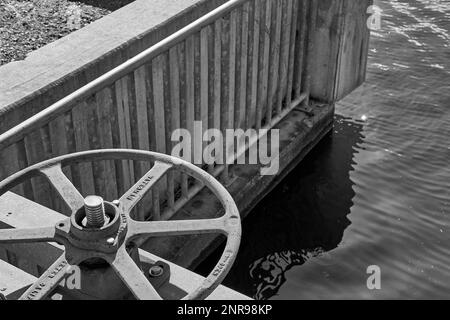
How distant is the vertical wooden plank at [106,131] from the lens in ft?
16.5

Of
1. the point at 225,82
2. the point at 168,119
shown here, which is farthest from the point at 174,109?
the point at 225,82

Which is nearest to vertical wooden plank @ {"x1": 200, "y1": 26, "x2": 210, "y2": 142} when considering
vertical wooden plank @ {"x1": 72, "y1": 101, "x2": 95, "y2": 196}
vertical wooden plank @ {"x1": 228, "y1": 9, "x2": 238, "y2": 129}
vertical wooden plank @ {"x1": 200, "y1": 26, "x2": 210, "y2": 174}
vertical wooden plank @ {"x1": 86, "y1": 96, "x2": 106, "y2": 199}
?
vertical wooden plank @ {"x1": 200, "y1": 26, "x2": 210, "y2": 174}

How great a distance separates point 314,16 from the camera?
25.0ft

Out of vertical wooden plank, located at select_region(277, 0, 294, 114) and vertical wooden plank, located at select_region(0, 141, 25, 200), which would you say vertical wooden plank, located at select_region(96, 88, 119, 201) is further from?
vertical wooden plank, located at select_region(277, 0, 294, 114)

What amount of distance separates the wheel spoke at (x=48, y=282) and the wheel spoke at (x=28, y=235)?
0.17 m

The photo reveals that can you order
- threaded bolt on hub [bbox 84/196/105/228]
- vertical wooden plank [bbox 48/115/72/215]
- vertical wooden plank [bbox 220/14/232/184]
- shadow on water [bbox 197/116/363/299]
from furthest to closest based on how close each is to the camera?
1. shadow on water [bbox 197/116/363/299]
2. vertical wooden plank [bbox 220/14/232/184]
3. vertical wooden plank [bbox 48/115/72/215]
4. threaded bolt on hub [bbox 84/196/105/228]

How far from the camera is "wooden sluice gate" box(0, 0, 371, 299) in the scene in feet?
12.8

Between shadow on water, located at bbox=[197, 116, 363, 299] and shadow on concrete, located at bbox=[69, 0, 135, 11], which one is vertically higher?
shadow on concrete, located at bbox=[69, 0, 135, 11]

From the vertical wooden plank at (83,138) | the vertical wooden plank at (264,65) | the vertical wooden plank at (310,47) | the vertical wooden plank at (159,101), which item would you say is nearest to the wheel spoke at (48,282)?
the vertical wooden plank at (83,138)

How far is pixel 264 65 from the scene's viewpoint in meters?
7.08

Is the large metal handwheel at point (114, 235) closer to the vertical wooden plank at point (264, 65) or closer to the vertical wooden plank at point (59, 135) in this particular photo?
the vertical wooden plank at point (59, 135)

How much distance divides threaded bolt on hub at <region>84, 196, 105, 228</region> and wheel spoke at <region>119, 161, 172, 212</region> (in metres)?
0.30

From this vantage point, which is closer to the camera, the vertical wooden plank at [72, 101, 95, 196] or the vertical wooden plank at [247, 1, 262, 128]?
the vertical wooden plank at [72, 101, 95, 196]

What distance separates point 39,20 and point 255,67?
7.24ft
